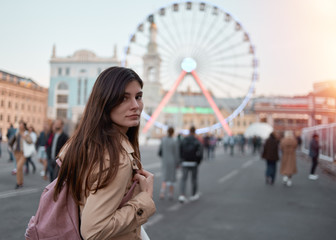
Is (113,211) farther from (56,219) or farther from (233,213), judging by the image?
(233,213)

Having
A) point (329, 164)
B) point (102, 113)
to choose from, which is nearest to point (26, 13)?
point (102, 113)

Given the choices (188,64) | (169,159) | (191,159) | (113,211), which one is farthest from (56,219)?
(188,64)

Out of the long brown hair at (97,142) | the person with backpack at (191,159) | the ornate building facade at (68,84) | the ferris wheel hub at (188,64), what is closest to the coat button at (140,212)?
the long brown hair at (97,142)

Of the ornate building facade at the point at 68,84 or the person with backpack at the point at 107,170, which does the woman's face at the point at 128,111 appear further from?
the ornate building facade at the point at 68,84

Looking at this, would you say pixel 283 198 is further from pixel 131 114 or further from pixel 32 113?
pixel 131 114

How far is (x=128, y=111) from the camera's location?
1411 mm

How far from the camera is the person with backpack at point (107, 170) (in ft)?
4.02

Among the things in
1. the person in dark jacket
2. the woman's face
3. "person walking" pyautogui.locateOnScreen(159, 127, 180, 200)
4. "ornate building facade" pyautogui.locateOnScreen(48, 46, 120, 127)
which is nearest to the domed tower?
the person in dark jacket

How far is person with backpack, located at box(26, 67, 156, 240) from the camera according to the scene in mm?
1226

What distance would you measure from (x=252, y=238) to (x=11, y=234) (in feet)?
11.3

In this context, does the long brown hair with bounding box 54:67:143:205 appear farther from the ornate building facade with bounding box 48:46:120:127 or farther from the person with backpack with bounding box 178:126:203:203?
the person with backpack with bounding box 178:126:203:203

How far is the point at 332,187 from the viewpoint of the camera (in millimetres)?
9242

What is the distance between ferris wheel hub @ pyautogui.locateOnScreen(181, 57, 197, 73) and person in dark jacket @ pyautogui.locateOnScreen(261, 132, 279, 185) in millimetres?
12148

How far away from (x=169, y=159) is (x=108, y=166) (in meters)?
6.41
